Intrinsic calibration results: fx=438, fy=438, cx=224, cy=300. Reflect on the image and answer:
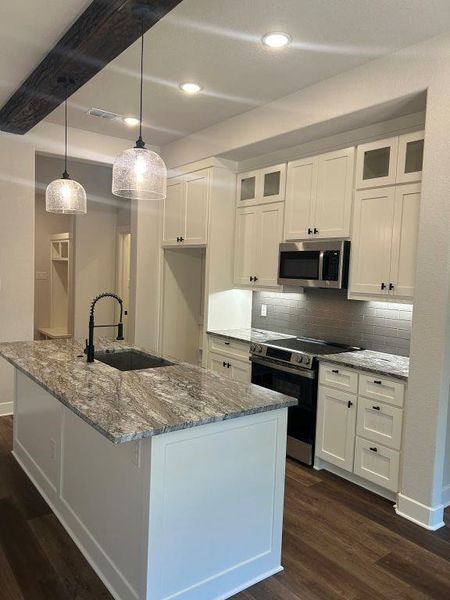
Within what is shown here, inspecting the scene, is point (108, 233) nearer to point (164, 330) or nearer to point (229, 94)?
point (164, 330)

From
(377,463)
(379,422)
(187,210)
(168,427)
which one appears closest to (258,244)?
(187,210)

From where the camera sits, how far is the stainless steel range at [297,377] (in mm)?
3412

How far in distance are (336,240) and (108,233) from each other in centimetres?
437

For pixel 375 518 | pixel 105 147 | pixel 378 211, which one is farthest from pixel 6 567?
pixel 105 147

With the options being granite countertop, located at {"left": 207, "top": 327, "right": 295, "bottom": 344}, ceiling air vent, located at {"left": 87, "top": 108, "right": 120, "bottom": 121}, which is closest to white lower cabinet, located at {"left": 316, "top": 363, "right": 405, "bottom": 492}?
granite countertop, located at {"left": 207, "top": 327, "right": 295, "bottom": 344}

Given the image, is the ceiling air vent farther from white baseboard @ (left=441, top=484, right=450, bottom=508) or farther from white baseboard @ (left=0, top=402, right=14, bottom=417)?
white baseboard @ (left=441, top=484, right=450, bottom=508)

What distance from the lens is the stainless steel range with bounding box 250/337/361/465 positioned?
341 cm

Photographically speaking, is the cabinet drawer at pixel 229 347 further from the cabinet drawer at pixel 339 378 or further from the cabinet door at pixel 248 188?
the cabinet door at pixel 248 188

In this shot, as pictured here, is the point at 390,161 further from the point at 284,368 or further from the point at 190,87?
the point at 284,368

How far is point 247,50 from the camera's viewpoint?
2.77 metres

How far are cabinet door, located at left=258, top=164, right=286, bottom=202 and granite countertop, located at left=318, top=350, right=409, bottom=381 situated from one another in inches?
60.3

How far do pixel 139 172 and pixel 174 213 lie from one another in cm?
262

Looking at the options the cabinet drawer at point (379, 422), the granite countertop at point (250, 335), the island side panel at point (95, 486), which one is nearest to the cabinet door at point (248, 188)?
the granite countertop at point (250, 335)

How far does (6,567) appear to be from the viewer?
2.21 m
